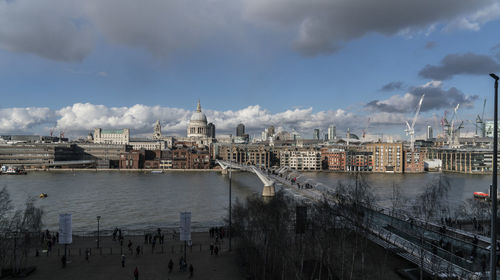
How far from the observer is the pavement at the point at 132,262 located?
15.3 m

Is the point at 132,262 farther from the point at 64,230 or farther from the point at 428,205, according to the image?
the point at 428,205

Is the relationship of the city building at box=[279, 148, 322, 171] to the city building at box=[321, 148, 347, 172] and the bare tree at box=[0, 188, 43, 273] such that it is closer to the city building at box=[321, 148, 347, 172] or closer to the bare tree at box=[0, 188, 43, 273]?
the city building at box=[321, 148, 347, 172]

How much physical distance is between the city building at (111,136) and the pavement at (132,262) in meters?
162

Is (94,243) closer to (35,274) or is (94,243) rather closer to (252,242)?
(35,274)

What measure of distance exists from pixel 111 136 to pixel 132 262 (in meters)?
173

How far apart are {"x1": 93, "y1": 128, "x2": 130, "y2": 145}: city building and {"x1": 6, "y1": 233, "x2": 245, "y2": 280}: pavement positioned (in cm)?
16213

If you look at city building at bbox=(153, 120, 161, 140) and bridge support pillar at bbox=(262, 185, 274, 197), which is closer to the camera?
bridge support pillar at bbox=(262, 185, 274, 197)

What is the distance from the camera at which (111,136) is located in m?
178

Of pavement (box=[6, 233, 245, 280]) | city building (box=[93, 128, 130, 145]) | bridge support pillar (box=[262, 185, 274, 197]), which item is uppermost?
city building (box=[93, 128, 130, 145])

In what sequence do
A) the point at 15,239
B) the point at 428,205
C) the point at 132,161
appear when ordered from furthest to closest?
the point at 132,161
the point at 428,205
the point at 15,239

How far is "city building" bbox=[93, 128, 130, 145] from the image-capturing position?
176m

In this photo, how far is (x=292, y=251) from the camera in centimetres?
1269

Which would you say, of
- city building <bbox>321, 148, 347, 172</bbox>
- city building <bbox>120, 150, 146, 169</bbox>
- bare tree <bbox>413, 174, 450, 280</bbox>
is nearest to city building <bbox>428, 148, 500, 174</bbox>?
city building <bbox>321, 148, 347, 172</bbox>

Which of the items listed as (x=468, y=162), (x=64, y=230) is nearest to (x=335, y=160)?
(x=468, y=162)
